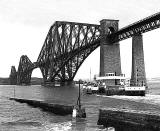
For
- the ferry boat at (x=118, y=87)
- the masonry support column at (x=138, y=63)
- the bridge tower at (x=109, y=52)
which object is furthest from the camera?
the bridge tower at (x=109, y=52)

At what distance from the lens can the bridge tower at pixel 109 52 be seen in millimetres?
143750

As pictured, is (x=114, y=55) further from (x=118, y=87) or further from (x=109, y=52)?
(x=118, y=87)

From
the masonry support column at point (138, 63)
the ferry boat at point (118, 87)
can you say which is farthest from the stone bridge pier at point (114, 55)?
the ferry boat at point (118, 87)

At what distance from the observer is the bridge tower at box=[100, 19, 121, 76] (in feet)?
472

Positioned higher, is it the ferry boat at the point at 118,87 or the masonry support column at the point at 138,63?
the masonry support column at the point at 138,63

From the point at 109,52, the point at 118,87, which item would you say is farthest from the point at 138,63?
the point at 109,52

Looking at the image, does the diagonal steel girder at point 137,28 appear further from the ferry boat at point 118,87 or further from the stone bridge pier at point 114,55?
the ferry boat at point 118,87

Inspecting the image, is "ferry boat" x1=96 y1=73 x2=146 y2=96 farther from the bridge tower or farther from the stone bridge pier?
the bridge tower

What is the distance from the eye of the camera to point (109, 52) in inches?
5738

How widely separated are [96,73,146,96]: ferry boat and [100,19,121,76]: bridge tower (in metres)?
11.4

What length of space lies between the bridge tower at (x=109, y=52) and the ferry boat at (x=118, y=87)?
448 inches

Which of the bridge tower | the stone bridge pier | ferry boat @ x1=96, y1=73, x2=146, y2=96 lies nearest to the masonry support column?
the stone bridge pier

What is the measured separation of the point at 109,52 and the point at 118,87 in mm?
33117

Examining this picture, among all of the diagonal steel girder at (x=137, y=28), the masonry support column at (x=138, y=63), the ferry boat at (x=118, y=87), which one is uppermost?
the diagonal steel girder at (x=137, y=28)
